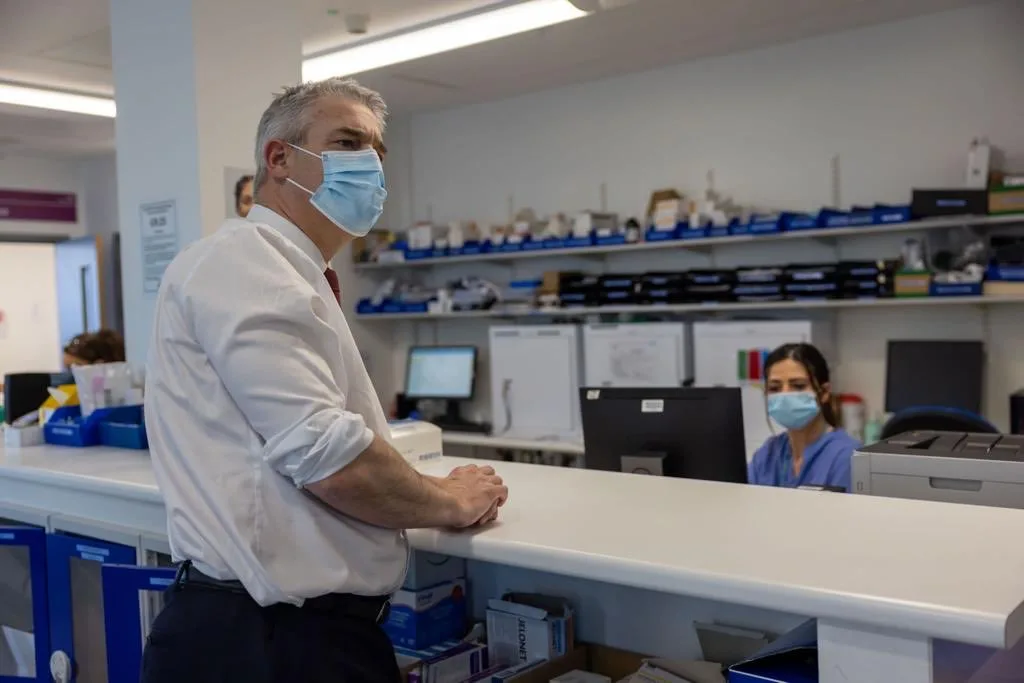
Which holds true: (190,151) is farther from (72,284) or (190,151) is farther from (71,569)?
(72,284)

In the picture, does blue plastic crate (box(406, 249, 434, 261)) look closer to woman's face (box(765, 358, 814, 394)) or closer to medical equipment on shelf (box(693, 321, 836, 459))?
medical equipment on shelf (box(693, 321, 836, 459))

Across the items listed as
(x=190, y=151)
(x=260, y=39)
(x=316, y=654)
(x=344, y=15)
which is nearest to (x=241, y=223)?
(x=316, y=654)

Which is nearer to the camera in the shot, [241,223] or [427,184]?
[241,223]

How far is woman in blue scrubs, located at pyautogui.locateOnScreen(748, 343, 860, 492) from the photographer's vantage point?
288 centimetres

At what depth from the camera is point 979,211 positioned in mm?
3932

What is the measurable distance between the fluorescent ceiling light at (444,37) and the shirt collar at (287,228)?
2.28m

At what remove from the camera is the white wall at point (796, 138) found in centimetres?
420

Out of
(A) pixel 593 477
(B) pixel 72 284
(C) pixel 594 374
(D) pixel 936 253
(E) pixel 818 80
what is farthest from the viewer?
(B) pixel 72 284

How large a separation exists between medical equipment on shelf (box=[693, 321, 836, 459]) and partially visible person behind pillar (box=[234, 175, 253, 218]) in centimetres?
243

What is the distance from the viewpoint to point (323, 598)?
1.39m

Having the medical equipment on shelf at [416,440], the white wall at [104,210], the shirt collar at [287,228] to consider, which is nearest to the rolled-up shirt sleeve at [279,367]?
the shirt collar at [287,228]

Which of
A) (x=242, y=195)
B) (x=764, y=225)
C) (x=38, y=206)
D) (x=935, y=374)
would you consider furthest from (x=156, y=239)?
(x=38, y=206)

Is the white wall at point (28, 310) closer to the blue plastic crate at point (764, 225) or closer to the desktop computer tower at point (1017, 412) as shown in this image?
the blue plastic crate at point (764, 225)

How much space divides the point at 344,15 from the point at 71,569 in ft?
8.65
